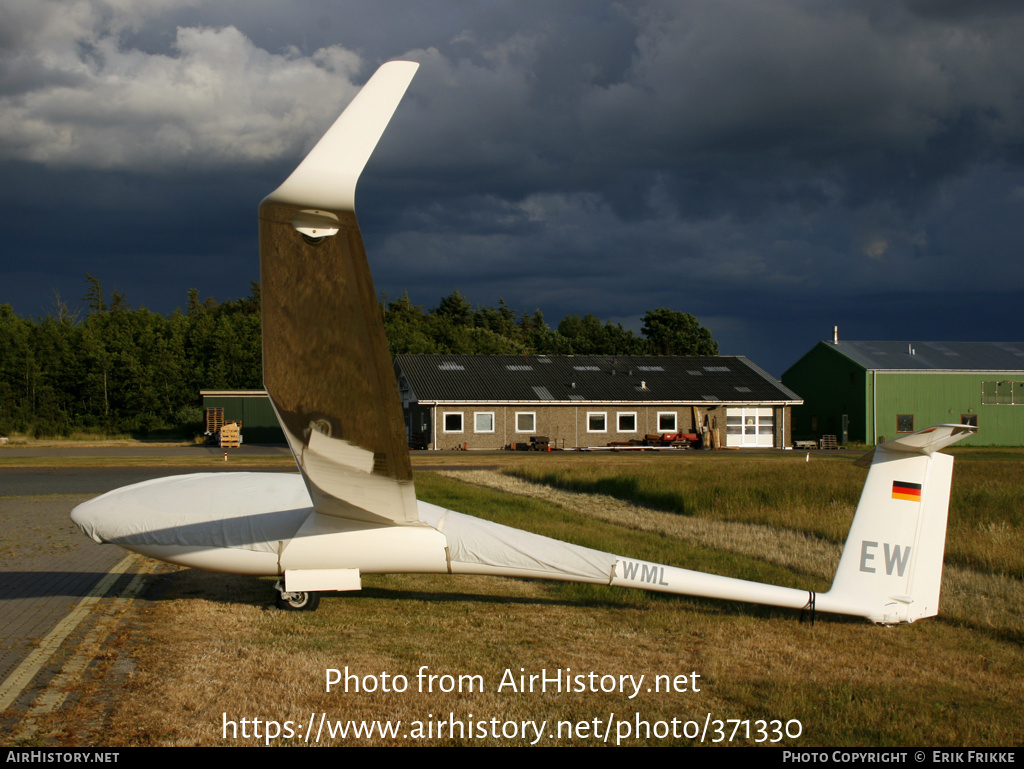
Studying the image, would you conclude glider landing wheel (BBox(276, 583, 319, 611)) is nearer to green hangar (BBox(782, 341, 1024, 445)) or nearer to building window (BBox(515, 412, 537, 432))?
building window (BBox(515, 412, 537, 432))

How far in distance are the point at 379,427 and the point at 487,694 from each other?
210 centimetres

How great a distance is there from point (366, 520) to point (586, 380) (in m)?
38.6

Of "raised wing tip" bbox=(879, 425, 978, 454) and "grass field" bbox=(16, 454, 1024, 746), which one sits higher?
"raised wing tip" bbox=(879, 425, 978, 454)

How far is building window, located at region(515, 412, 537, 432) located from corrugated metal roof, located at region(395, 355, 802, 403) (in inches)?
33.1

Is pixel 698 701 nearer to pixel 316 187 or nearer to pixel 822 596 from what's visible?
pixel 822 596

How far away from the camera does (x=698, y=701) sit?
16.6ft

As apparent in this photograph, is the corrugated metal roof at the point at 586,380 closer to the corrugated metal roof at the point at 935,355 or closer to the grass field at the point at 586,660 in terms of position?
the corrugated metal roof at the point at 935,355

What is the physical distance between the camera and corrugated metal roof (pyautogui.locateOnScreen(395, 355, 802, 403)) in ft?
138

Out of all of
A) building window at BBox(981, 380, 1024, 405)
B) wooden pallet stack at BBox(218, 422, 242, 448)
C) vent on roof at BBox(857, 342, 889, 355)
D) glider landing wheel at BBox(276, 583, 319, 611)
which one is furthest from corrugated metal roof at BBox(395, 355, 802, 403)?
glider landing wheel at BBox(276, 583, 319, 611)

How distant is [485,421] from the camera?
135 feet

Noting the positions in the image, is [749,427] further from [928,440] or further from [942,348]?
[928,440]

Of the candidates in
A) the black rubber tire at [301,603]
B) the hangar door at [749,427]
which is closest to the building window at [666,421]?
the hangar door at [749,427]

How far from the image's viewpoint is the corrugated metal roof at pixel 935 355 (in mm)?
45156

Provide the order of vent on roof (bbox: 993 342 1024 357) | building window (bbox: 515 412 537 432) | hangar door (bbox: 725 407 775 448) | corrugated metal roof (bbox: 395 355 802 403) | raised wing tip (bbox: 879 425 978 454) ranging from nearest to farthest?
raised wing tip (bbox: 879 425 978 454) → building window (bbox: 515 412 537 432) → corrugated metal roof (bbox: 395 355 802 403) → hangar door (bbox: 725 407 775 448) → vent on roof (bbox: 993 342 1024 357)
